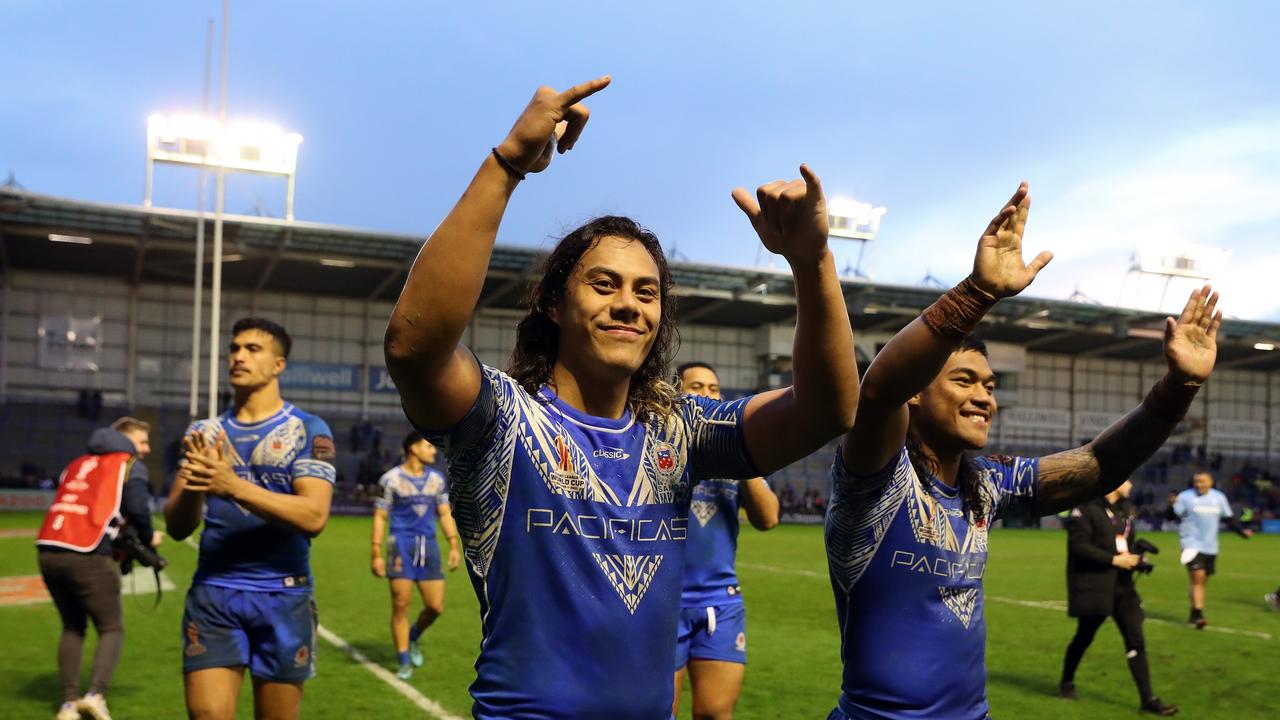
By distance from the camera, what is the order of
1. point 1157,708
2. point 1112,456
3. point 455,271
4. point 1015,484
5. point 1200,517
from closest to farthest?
point 455,271, point 1112,456, point 1015,484, point 1157,708, point 1200,517

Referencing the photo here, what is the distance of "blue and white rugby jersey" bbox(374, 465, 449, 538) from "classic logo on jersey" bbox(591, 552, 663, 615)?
8.70 meters

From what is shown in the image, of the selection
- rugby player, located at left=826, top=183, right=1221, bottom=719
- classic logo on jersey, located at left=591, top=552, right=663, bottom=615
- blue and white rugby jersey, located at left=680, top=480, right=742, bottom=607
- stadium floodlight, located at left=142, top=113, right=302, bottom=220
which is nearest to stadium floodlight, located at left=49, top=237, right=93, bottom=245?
stadium floodlight, located at left=142, top=113, right=302, bottom=220

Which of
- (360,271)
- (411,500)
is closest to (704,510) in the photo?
(411,500)

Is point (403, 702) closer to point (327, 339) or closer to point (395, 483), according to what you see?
point (395, 483)

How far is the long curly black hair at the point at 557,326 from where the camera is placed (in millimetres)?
2742

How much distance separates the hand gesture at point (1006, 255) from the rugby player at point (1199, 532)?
550 inches

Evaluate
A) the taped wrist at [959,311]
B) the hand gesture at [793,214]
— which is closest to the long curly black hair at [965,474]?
the taped wrist at [959,311]

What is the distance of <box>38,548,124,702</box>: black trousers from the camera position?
8.12 meters

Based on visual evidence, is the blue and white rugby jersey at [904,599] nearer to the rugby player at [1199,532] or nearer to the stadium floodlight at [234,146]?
the rugby player at [1199,532]

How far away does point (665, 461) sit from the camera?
2.72 meters

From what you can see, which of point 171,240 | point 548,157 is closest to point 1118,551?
point 548,157

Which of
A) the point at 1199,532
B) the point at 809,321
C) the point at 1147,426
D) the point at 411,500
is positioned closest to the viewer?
the point at 809,321

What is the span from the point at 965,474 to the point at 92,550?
6.63m

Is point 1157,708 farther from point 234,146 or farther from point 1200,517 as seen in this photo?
point 234,146
